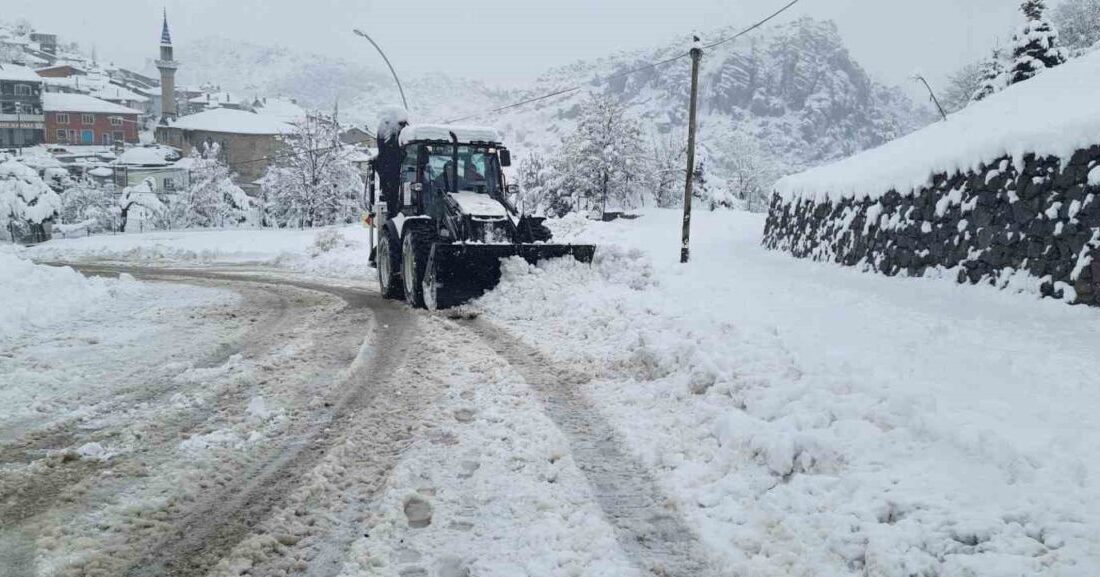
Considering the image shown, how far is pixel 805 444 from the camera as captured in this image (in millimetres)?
3891

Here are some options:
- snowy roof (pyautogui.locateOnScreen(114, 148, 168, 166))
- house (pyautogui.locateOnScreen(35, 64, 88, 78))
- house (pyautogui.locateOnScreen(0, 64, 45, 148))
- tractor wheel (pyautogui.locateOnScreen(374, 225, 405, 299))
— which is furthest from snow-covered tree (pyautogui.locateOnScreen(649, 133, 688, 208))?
house (pyautogui.locateOnScreen(35, 64, 88, 78))

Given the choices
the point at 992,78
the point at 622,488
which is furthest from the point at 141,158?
the point at 622,488

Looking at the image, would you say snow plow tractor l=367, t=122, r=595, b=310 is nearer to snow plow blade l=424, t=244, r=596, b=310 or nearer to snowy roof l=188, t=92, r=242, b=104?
snow plow blade l=424, t=244, r=596, b=310

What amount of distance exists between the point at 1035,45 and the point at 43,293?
97.1 ft

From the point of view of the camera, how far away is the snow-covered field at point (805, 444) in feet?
9.71

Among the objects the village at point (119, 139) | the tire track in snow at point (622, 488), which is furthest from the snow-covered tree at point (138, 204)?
the tire track in snow at point (622, 488)

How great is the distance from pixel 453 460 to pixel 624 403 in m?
1.79

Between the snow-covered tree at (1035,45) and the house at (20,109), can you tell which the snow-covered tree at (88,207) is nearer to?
the house at (20,109)

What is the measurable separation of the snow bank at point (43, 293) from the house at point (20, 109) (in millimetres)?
68914

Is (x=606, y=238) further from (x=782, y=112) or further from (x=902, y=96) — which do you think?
(x=902, y=96)

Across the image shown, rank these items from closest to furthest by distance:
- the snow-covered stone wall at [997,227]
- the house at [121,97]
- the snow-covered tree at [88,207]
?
the snow-covered stone wall at [997,227]
the snow-covered tree at [88,207]
the house at [121,97]

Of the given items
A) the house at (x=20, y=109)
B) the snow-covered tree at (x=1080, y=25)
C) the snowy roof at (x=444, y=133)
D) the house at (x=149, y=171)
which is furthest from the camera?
the house at (x=20, y=109)

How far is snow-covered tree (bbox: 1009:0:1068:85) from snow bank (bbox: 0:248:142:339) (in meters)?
27.9

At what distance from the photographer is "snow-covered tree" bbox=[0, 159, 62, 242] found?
36188mm
